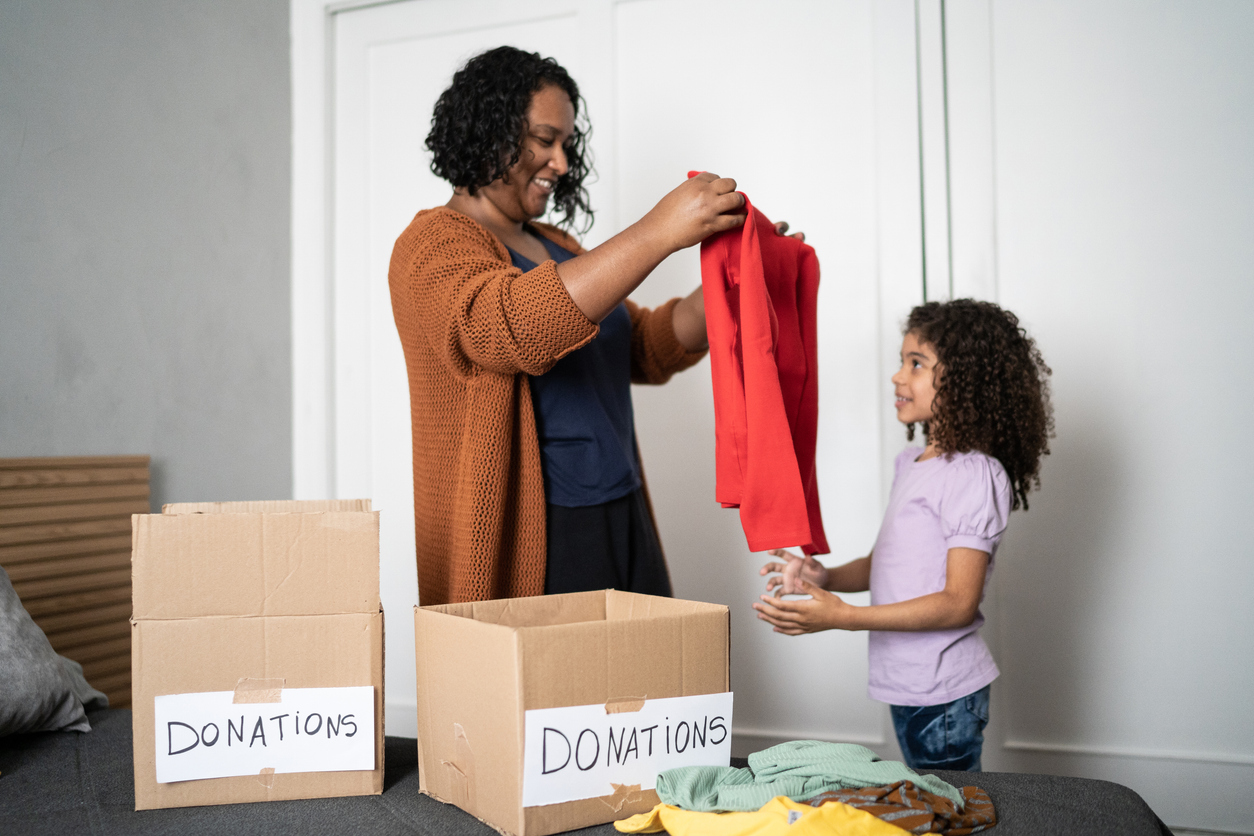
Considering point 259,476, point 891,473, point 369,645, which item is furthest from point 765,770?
point 259,476

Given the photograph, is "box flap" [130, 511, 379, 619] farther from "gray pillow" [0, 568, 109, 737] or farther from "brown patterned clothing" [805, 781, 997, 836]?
"brown patterned clothing" [805, 781, 997, 836]

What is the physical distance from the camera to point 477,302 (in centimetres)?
102

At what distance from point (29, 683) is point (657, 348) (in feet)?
3.13

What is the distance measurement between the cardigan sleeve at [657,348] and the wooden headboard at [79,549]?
3.42 feet

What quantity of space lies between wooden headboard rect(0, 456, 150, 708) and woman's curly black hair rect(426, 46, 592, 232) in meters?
0.93

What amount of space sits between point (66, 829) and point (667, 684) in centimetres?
56

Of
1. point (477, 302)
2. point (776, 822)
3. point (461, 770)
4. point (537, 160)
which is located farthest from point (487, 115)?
point (776, 822)

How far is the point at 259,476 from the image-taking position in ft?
7.29

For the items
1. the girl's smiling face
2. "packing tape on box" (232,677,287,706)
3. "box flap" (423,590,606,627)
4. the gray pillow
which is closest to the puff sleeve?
the girl's smiling face

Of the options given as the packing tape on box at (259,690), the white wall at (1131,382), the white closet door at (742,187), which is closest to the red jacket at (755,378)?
the packing tape on box at (259,690)

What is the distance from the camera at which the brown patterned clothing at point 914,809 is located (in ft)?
2.44

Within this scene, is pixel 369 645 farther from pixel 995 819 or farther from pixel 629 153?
Answer: pixel 629 153

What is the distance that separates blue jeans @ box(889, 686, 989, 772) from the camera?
125 centimetres

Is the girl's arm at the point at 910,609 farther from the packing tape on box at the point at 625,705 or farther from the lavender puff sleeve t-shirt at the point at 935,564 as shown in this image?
the packing tape on box at the point at 625,705
